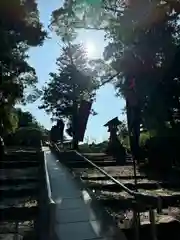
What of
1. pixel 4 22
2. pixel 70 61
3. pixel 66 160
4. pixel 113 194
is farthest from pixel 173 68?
pixel 70 61

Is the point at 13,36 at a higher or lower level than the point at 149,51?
higher

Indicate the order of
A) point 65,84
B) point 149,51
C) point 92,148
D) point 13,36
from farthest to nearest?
point 65,84, point 92,148, point 13,36, point 149,51

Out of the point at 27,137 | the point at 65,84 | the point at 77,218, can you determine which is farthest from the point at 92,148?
the point at 77,218

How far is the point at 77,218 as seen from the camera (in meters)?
6.04

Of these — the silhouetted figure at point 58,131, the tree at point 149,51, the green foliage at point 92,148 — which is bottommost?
the green foliage at point 92,148

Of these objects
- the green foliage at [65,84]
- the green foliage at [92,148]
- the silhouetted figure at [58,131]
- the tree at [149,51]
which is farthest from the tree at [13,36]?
the green foliage at [65,84]

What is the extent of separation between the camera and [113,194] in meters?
8.73

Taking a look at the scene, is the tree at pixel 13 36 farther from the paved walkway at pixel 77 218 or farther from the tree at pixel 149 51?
the paved walkway at pixel 77 218

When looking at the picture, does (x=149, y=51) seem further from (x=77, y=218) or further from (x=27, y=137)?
(x=27, y=137)

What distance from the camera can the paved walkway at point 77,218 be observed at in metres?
5.20

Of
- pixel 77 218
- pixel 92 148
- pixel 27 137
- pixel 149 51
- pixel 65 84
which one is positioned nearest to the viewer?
pixel 77 218

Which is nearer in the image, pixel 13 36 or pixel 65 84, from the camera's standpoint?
pixel 13 36

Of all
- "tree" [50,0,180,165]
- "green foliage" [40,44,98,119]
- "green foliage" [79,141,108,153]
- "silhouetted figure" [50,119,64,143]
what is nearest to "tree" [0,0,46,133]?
"tree" [50,0,180,165]

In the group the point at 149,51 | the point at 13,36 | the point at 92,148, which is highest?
the point at 13,36
